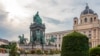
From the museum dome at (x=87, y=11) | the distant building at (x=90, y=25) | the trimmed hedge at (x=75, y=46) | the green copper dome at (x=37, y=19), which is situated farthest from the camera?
the museum dome at (x=87, y=11)

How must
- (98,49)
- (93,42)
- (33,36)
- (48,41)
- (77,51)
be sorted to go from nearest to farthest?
(77,51) < (98,49) < (33,36) < (48,41) < (93,42)

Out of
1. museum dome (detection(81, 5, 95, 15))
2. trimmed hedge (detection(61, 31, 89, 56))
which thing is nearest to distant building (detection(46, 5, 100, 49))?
museum dome (detection(81, 5, 95, 15))

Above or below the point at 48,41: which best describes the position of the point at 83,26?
above

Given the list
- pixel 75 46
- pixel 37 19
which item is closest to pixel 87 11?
pixel 37 19

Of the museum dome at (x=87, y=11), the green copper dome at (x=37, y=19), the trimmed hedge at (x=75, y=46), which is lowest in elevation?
the trimmed hedge at (x=75, y=46)

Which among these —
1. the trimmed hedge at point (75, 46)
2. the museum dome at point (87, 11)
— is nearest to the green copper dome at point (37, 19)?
the museum dome at point (87, 11)

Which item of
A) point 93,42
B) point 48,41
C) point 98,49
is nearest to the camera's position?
point 98,49

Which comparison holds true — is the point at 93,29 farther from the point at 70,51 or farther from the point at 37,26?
the point at 70,51

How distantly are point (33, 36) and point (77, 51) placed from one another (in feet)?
151

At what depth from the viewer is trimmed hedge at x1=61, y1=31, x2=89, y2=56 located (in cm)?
1614

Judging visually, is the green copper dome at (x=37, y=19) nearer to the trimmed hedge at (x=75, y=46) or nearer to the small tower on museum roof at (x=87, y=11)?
the small tower on museum roof at (x=87, y=11)

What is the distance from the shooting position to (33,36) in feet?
203

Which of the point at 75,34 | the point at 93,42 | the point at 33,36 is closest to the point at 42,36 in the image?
the point at 33,36

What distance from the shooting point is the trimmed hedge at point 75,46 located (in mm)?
16141
